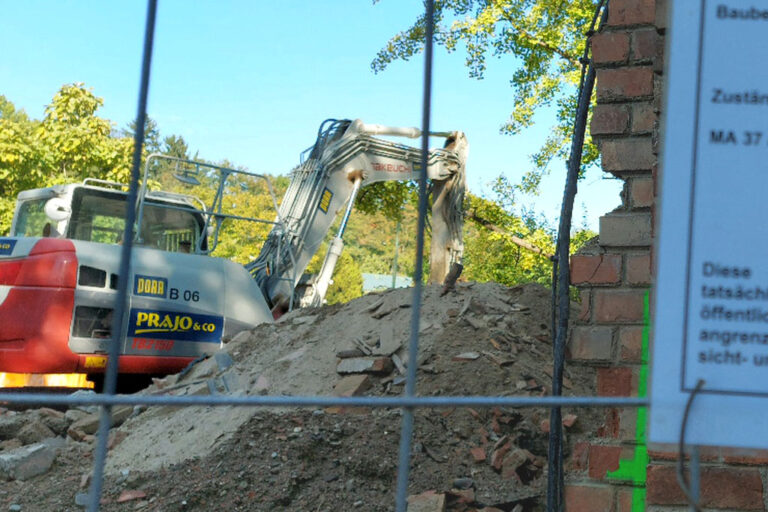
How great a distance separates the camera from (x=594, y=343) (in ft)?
8.09

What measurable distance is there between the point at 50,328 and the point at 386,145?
4295mm

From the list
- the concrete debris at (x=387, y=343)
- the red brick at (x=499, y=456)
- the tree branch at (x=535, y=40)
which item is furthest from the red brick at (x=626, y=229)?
the tree branch at (x=535, y=40)

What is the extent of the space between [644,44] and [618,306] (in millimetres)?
758

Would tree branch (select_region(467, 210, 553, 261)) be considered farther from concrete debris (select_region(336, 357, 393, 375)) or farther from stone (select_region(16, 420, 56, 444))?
stone (select_region(16, 420, 56, 444))

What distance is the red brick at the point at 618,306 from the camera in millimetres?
2412

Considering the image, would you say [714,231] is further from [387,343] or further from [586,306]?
[387,343]

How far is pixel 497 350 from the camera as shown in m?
5.67

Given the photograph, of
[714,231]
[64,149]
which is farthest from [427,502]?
[64,149]

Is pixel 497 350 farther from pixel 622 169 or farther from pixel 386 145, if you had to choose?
pixel 386 145

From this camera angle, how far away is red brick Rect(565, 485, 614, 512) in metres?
2.39

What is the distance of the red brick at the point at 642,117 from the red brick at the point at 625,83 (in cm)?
3

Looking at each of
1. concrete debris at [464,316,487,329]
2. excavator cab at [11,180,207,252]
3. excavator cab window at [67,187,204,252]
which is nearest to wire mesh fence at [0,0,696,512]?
concrete debris at [464,316,487,329]

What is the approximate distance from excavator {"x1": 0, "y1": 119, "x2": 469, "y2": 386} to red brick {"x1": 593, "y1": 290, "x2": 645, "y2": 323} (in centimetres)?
426

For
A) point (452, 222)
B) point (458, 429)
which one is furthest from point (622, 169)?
point (452, 222)
